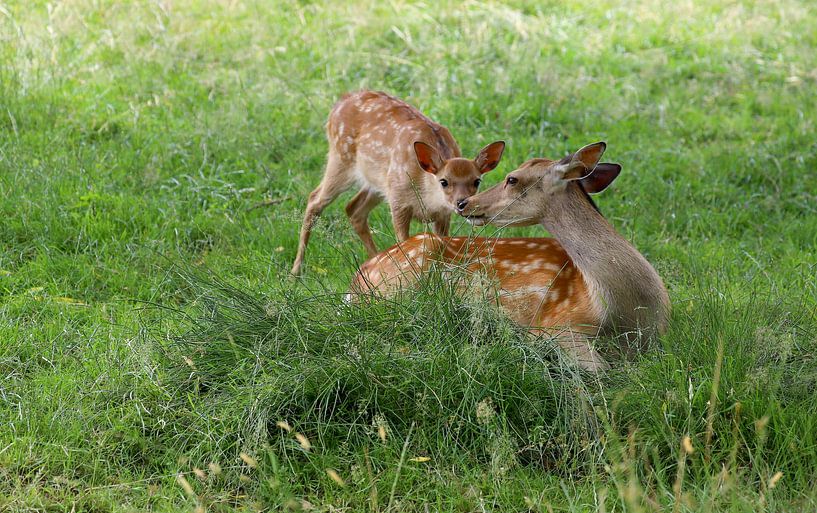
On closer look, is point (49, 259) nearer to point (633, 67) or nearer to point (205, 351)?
point (205, 351)

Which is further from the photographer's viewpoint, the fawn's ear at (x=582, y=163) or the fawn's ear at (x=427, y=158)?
the fawn's ear at (x=427, y=158)

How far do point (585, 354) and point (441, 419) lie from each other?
32.9 inches

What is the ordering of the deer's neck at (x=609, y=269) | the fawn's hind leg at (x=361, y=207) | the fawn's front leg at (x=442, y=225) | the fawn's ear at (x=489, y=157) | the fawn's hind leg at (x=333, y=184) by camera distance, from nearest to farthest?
the deer's neck at (x=609, y=269) → the fawn's ear at (x=489, y=157) → the fawn's front leg at (x=442, y=225) → the fawn's hind leg at (x=333, y=184) → the fawn's hind leg at (x=361, y=207)

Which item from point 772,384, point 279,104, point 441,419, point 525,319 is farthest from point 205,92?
point 772,384

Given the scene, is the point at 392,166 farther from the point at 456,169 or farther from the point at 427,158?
the point at 456,169

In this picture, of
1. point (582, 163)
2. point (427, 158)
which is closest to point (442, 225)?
point (427, 158)

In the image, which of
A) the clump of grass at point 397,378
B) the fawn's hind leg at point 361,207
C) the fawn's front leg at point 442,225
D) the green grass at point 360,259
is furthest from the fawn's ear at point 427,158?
the clump of grass at point 397,378

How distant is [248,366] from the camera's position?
13.4ft

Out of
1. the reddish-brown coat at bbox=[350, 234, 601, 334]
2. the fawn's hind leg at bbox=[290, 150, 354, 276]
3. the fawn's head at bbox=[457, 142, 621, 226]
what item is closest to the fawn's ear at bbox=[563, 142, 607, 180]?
the fawn's head at bbox=[457, 142, 621, 226]

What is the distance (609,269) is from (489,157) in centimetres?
150

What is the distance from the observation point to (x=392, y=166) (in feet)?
20.0

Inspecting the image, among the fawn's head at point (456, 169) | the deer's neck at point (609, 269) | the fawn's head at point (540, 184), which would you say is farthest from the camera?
the fawn's head at point (456, 169)

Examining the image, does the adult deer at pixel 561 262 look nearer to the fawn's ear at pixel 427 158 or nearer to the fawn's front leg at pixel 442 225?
the fawn's ear at pixel 427 158

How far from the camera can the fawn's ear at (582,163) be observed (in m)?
4.52
